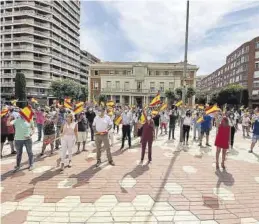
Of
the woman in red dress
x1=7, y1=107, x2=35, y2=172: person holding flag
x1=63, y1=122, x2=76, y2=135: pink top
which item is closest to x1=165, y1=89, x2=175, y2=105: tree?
the woman in red dress

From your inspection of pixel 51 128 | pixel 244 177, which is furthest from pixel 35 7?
pixel 244 177

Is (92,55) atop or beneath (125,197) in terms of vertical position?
atop

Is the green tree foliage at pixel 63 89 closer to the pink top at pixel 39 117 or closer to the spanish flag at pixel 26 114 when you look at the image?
the pink top at pixel 39 117

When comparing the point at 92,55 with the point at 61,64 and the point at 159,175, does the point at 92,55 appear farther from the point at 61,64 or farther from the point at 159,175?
the point at 159,175

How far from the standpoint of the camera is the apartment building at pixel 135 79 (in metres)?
69.6

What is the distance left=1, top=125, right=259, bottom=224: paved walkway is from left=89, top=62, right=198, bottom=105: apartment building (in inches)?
2432

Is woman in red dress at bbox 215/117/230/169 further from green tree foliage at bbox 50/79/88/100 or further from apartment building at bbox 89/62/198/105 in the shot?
apartment building at bbox 89/62/198/105

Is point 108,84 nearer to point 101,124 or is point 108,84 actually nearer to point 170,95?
point 170,95

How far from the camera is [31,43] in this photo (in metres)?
61.3

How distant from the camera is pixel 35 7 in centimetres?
6231

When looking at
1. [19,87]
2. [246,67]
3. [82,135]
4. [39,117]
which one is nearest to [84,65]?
[19,87]

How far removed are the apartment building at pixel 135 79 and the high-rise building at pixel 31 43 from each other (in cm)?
1222

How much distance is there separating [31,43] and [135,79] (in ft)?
95.3

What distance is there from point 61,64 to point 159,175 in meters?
69.9
